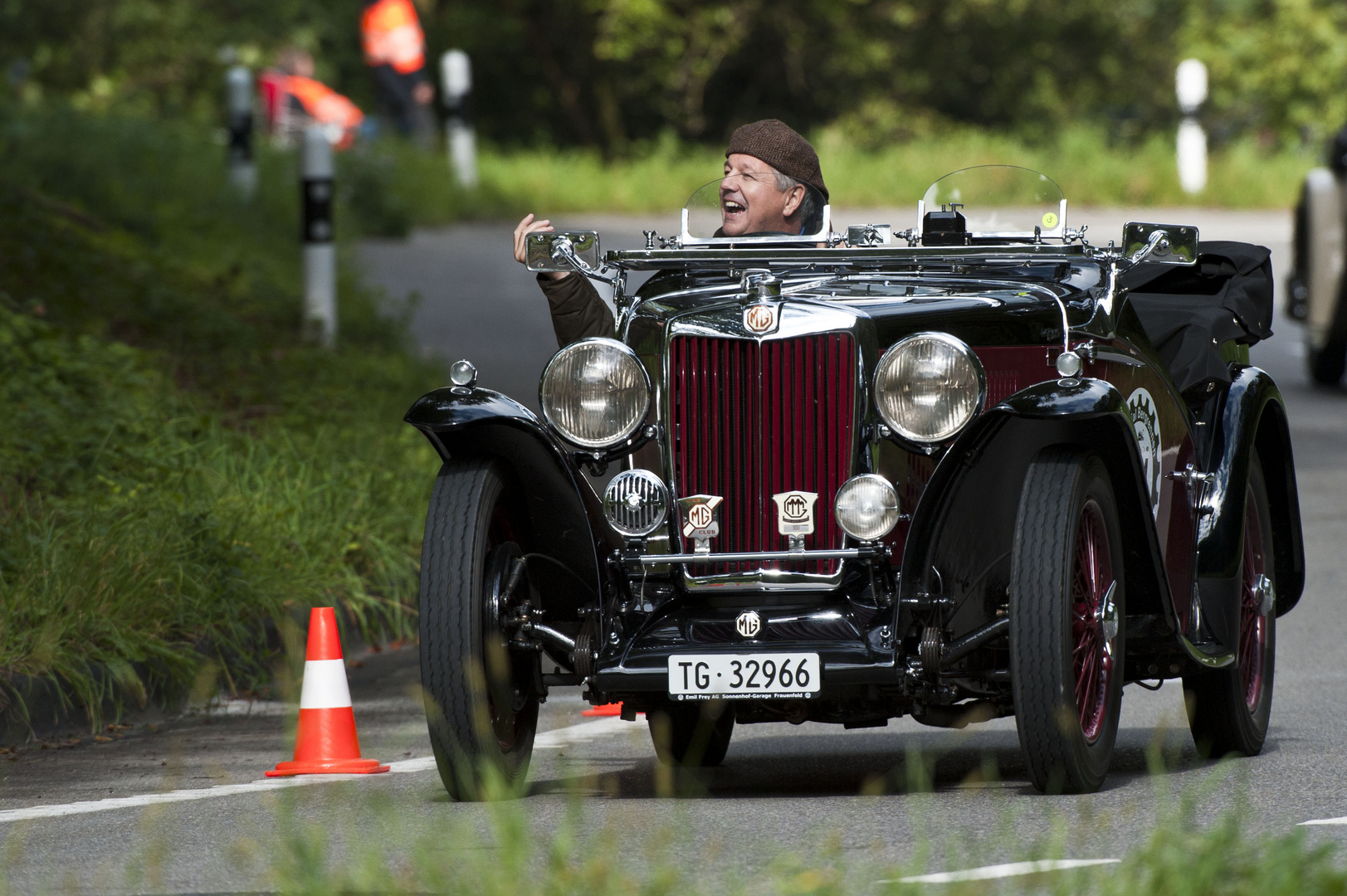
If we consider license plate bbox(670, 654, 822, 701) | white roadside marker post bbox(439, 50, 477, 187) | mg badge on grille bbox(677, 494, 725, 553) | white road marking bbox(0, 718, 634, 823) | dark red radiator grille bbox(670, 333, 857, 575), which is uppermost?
white roadside marker post bbox(439, 50, 477, 187)

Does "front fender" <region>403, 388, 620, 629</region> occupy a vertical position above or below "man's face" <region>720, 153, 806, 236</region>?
below

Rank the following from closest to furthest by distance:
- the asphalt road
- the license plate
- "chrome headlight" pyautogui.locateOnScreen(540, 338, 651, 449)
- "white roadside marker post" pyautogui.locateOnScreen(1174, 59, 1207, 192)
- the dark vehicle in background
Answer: the asphalt road → the license plate → "chrome headlight" pyautogui.locateOnScreen(540, 338, 651, 449) → the dark vehicle in background → "white roadside marker post" pyautogui.locateOnScreen(1174, 59, 1207, 192)

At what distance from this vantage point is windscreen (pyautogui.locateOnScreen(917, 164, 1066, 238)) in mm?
6898

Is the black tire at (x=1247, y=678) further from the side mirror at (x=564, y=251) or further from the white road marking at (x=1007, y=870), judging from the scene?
the side mirror at (x=564, y=251)

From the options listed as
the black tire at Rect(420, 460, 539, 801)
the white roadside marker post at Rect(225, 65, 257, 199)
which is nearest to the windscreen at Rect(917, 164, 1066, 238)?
the black tire at Rect(420, 460, 539, 801)

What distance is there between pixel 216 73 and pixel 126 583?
1086 inches

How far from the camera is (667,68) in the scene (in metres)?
37.1

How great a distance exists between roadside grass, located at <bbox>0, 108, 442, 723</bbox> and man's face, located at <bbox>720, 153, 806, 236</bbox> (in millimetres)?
2276

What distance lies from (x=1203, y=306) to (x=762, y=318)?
1766mm

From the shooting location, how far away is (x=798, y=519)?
19.2 feet

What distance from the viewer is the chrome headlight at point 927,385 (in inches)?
228

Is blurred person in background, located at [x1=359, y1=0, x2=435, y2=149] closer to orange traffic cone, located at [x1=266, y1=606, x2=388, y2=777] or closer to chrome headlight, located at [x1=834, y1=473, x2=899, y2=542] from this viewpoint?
orange traffic cone, located at [x1=266, y1=606, x2=388, y2=777]

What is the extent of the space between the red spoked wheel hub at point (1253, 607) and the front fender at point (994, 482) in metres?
1.07

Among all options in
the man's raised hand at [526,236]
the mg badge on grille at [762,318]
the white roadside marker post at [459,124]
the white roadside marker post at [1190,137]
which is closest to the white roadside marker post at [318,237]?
the man's raised hand at [526,236]
